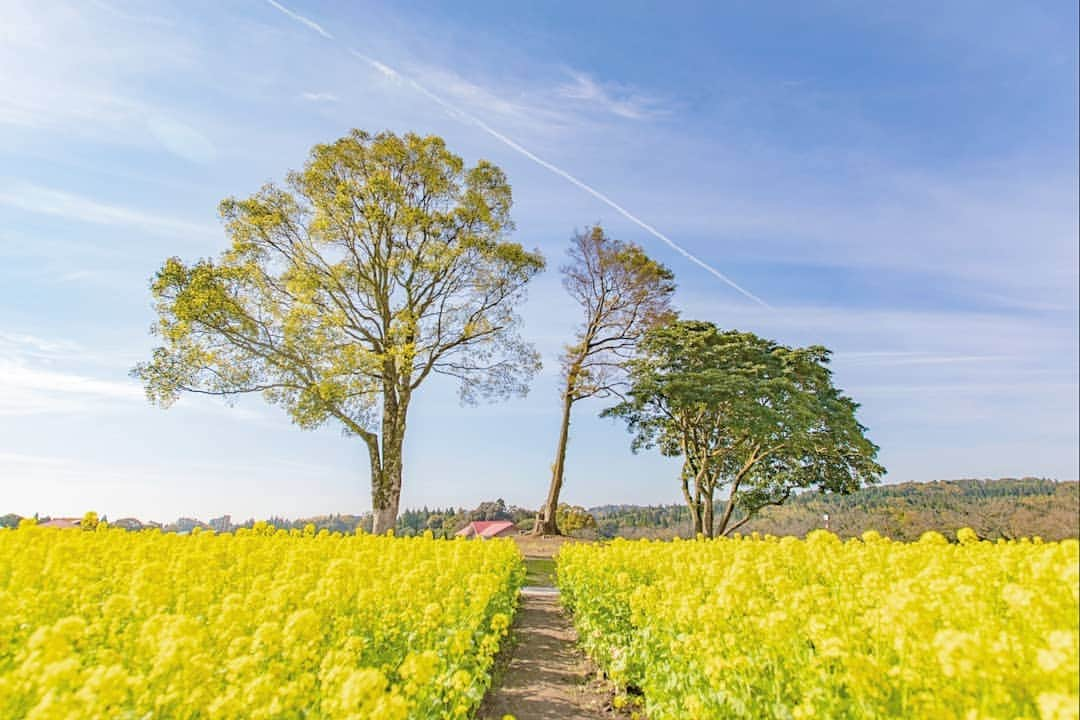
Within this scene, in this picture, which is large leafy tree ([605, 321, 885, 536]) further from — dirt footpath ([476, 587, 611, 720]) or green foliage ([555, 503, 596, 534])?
dirt footpath ([476, 587, 611, 720])

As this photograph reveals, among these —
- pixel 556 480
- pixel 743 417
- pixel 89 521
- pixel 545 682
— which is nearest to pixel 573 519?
pixel 556 480

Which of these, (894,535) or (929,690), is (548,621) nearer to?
(929,690)

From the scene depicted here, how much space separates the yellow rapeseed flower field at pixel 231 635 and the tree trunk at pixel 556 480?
791 inches

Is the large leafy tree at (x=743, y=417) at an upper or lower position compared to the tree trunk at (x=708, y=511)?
upper

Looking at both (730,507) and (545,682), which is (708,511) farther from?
(545,682)

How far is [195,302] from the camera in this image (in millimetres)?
22328

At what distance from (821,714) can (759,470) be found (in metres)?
28.9

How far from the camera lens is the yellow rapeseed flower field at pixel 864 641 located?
277 cm

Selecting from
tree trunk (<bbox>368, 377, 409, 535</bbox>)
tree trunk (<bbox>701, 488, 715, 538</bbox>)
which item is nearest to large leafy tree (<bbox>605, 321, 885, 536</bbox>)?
tree trunk (<bbox>701, 488, 715, 538</bbox>)

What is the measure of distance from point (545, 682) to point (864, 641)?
195 inches

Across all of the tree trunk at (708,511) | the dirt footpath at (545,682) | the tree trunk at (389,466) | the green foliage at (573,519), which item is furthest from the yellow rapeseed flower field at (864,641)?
the green foliage at (573,519)

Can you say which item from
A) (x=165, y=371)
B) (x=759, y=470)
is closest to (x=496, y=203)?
(x=165, y=371)

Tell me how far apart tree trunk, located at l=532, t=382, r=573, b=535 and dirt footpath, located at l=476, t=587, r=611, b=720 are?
56.1 ft

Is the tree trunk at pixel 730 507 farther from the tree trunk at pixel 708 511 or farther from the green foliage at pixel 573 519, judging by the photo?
the green foliage at pixel 573 519
